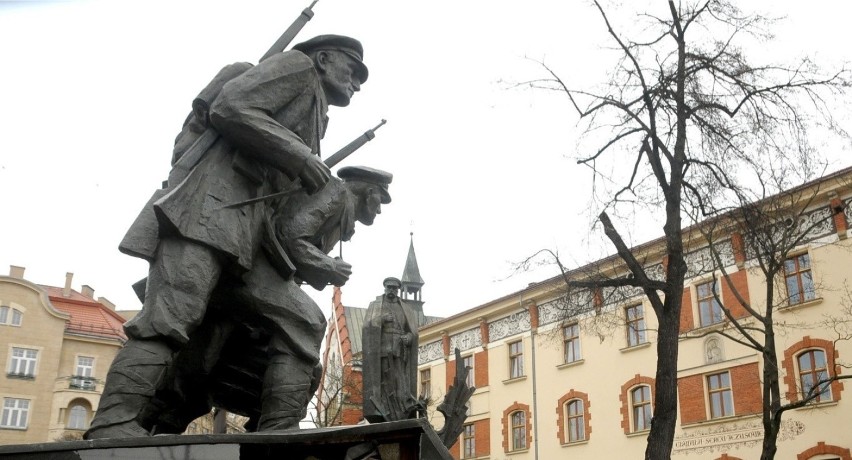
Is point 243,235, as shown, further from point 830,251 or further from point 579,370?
point 579,370

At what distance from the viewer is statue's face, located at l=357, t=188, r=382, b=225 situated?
4707mm

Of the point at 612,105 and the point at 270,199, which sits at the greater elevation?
the point at 612,105

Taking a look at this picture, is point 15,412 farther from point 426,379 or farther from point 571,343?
point 571,343

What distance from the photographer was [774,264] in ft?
56.1

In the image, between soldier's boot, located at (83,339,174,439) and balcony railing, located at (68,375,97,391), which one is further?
balcony railing, located at (68,375,97,391)

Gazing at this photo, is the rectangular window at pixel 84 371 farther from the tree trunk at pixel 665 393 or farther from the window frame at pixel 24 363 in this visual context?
the tree trunk at pixel 665 393

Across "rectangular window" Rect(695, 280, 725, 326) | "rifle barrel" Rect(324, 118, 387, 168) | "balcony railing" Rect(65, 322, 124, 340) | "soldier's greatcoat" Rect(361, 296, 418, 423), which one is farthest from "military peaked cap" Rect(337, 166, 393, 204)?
"balcony railing" Rect(65, 322, 124, 340)

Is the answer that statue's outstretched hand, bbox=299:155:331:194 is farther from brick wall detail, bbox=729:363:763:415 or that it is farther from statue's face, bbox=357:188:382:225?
brick wall detail, bbox=729:363:763:415

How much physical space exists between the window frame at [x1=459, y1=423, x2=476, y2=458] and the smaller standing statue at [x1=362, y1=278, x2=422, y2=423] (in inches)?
1121

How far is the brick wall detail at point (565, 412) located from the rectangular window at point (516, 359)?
303cm

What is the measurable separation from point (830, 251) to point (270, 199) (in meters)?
25.7

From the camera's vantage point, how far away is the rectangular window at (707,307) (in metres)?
29.0

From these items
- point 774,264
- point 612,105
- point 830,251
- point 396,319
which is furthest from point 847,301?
point 396,319

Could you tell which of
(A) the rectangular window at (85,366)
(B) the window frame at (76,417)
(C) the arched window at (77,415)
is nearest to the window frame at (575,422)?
(B) the window frame at (76,417)
